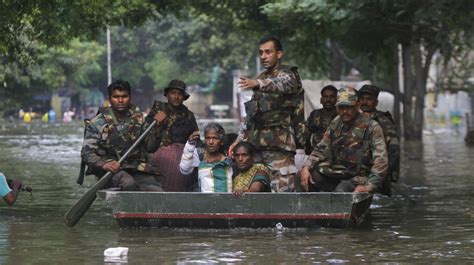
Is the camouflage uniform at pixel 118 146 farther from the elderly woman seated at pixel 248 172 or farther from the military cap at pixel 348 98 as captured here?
the military cap at pixel 348 98

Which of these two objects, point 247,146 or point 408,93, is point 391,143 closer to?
point 247,146

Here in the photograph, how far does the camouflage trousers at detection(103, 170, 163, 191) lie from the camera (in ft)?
36.2

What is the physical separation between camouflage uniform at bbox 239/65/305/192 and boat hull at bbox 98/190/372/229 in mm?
700

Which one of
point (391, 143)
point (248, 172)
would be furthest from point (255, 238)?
point (391, 143)

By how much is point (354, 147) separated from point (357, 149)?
4 cm

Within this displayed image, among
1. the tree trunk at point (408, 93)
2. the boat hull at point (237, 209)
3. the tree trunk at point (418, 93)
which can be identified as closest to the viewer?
the boat hull at point (237, 209)

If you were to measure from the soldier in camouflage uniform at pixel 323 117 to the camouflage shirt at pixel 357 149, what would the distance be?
1.89 m

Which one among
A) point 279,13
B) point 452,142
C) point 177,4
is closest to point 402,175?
point 279,13

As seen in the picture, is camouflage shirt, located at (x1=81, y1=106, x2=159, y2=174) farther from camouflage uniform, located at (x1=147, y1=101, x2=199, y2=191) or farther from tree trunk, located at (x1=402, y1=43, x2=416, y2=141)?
tree trunk, located at (x1=402, y1=43, x2=416, y2=141)

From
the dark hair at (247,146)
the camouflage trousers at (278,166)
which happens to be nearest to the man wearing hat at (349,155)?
the camouflage trousers at (278,166)

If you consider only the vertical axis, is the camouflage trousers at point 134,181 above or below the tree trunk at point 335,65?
below

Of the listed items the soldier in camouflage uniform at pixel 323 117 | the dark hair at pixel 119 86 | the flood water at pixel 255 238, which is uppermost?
the dark hair at pixel 119 86

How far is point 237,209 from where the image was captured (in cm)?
1042

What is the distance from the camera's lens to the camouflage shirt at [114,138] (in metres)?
11.1
